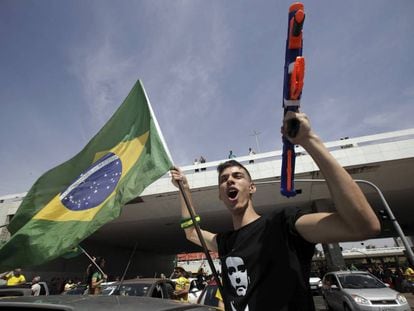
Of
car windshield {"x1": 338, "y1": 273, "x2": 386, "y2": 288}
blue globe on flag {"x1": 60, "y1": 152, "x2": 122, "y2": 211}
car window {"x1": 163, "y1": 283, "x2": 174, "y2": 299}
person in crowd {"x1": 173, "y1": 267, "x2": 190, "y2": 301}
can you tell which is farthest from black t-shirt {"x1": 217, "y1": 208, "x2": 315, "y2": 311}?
car windshield {"x1": 338, "y1": 273, "x2": 386, "y2": 288}

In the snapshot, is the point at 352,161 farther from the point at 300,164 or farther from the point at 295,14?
the point at 295,14

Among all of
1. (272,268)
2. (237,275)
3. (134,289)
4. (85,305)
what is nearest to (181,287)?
(134,289)

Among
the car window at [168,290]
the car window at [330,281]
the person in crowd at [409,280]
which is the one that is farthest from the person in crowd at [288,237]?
the person in crowd at [409,280]

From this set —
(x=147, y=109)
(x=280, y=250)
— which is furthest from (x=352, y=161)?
(x=280, y=250)

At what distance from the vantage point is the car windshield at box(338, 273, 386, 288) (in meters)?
11.1

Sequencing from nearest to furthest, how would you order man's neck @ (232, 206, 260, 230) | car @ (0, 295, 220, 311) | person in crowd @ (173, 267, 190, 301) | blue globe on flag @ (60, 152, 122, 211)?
car @ (0, 295, 220, 311) < man's neck @ (232, 206, 260, 230) < blue globe on flag @ (60, 152, 122, 211) < person in crowd @ (173, 267, 190, 301)

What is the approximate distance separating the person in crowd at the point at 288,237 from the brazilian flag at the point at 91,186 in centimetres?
175

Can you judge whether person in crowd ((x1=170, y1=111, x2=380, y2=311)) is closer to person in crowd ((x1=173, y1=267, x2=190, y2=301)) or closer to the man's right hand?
the man's right hand

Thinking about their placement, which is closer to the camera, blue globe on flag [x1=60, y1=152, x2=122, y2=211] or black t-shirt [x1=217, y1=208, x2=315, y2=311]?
black t-shirt [x1=217, y1=208, x2=315, y2=311]

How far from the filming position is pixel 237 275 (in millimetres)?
1778

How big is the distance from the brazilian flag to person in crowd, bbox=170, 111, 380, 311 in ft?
5.75

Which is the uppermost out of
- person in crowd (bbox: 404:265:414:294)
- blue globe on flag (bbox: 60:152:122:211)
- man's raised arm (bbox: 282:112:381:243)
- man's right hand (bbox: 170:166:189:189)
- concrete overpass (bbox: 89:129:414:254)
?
concrete overpass (bbox: 89:129:414:254)

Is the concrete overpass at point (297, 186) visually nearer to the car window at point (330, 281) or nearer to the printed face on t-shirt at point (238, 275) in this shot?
the car window at point (330, 281)

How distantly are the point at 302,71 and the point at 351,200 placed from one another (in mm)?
735
